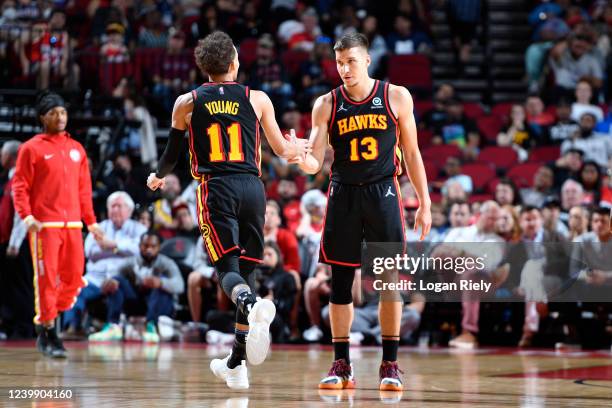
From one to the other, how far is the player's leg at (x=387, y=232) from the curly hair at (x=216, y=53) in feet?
3.73

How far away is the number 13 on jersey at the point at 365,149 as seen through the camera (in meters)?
6.52

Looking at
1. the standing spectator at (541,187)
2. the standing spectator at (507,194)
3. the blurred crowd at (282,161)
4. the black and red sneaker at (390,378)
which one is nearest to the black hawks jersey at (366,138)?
the black and red sneaker at (390,378)

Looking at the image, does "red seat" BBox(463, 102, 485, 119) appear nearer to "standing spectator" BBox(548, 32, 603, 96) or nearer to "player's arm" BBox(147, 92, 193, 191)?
"standing spectator" BBox(548, 32, 603, 96)

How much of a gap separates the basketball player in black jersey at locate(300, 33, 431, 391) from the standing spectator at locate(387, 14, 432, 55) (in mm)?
10626

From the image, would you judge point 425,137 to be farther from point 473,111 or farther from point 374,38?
point 374,38

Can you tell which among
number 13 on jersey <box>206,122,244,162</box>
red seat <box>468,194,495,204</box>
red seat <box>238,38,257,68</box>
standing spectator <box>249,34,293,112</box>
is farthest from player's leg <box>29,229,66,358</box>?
red seat <box>238,38,257,68</box>

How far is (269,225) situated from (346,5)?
743 centimetres

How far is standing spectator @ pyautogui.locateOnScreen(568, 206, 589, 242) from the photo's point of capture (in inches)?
415

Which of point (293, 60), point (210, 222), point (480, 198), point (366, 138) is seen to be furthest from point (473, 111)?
point (210, 222)

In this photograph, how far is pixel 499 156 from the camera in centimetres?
1425

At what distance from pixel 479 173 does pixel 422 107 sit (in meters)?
2.30

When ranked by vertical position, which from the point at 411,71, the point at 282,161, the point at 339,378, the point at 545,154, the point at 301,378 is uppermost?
the point at 411,71

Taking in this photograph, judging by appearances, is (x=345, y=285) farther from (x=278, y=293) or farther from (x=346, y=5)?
(x=346, y=5)

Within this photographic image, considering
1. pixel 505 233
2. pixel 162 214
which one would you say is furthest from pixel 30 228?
pixel 505 233
